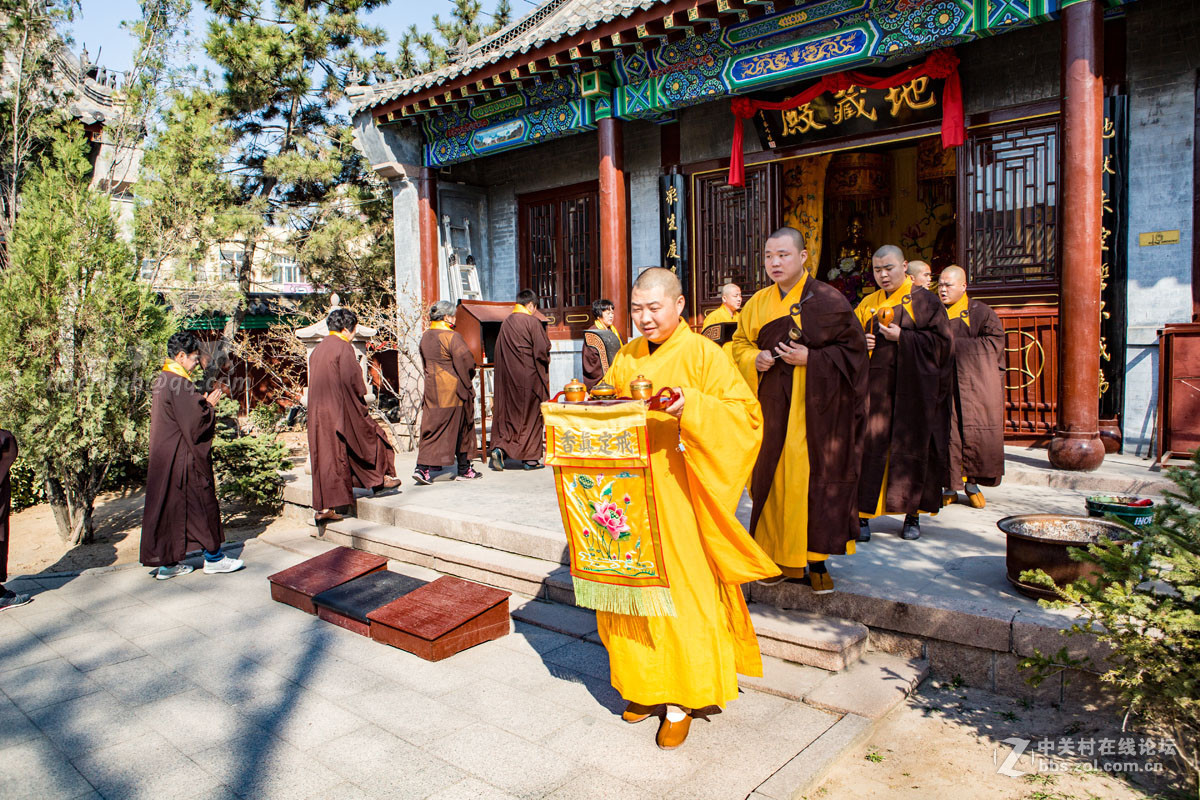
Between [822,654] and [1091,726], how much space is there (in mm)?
1001

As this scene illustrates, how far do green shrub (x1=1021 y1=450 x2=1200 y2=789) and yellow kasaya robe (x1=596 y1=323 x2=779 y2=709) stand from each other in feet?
3.55

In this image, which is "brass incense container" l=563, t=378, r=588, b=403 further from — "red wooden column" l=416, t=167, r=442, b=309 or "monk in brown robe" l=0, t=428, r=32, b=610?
"red wooden column" l=416, t=167, r=442, b=309

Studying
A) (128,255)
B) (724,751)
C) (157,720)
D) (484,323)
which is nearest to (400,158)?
(484,323)

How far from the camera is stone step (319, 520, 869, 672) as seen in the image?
3.54m

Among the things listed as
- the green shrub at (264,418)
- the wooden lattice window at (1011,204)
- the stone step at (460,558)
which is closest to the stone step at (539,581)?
the stone step at (460,558)

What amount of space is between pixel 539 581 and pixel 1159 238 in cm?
562

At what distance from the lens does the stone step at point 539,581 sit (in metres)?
3.54

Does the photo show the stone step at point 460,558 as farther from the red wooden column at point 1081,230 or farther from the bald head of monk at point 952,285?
the red wooden column at point 1081,230

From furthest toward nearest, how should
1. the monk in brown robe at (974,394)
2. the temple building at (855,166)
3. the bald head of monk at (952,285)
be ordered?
1. the temple building at (855,166)
2. the bald head of monk at (952,285)
3. the monk in brown robe at (974,394)

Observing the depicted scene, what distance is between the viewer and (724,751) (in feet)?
9.48

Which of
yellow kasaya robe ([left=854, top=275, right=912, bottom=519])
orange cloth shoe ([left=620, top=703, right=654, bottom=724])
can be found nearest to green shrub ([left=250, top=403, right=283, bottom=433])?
yellow kasaya robe ([left=854, top=275, right=912, bottom=519])

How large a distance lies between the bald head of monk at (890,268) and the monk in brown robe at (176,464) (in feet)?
14.1

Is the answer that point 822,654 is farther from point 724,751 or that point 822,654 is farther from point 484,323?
point 484,323

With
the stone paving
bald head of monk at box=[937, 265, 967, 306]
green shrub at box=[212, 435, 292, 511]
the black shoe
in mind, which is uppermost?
bald head of monk at box=[937, 265, 967, 306]
